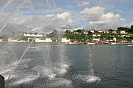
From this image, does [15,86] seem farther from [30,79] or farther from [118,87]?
[118,87]

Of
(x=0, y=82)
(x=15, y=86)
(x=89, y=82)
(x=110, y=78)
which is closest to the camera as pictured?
(x=0, y=82)

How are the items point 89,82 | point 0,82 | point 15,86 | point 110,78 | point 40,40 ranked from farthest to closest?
point 40,40, point 110,78, point 89,82, point 15,86, point 0,82

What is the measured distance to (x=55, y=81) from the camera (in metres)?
15.8

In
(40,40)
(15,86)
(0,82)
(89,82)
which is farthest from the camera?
(40,40)

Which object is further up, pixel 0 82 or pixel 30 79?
pixel 0 82

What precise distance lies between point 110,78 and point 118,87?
278 cm

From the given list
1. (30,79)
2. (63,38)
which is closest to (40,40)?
(63,38)

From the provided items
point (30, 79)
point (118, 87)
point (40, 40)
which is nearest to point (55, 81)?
point (30, 79)

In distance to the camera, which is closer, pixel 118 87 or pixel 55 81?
pixel 118 87

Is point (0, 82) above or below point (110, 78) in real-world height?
above

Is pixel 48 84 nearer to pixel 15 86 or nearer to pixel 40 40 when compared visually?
pixel 15 86

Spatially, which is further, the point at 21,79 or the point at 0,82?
the point at 21,79

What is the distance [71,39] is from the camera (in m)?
195

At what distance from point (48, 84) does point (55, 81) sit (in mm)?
1180
